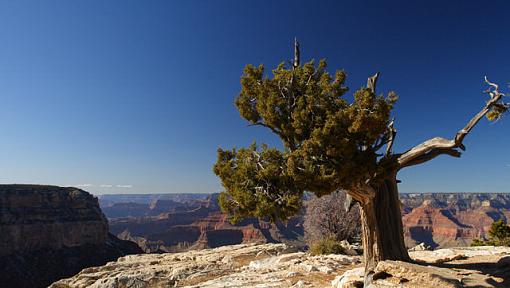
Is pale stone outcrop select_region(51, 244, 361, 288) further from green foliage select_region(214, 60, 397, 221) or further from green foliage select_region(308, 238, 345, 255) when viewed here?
green foliage select_region(214, 60, 397, 221)

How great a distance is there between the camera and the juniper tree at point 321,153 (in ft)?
38.5

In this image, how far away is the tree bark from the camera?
13.7 metres

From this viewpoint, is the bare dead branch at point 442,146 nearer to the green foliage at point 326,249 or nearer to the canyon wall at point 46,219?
the green foliage at point 326,249

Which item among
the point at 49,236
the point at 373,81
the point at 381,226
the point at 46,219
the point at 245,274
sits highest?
the point at 373,81

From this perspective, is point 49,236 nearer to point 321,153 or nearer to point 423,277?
point 321,153

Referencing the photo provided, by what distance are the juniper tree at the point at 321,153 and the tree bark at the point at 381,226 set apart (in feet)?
0.14

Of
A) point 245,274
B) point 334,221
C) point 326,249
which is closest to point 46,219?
point 334,221

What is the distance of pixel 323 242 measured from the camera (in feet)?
76.6

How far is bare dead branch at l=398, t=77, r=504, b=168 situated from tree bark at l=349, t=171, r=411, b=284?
1.04 m

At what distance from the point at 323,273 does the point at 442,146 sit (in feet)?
27.5

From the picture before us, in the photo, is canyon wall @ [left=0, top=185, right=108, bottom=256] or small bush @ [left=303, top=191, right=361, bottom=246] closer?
small bush @ [left=303, top=191, right=361, bottom=246]

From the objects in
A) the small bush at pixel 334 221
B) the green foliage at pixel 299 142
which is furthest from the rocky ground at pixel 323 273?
the small bush at pixel 334 221

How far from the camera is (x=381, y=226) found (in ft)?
45.6

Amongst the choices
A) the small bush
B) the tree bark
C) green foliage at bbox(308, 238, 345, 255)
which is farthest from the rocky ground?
the small bush
